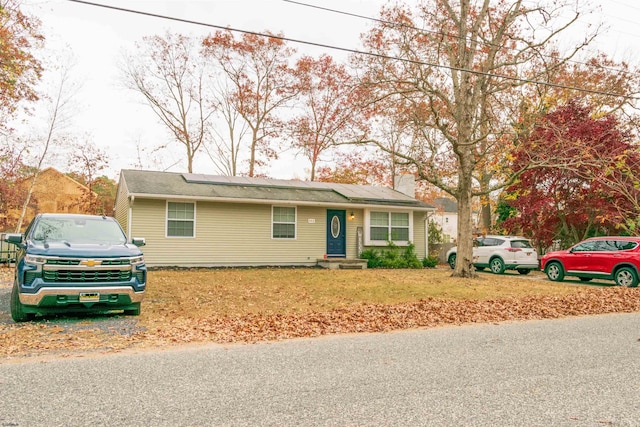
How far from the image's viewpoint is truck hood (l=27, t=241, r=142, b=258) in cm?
749

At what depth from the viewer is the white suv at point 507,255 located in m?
18.9

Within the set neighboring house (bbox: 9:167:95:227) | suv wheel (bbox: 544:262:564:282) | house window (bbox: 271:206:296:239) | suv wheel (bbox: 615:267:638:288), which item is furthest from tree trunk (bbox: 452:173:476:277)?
neighboring house (bbox: 9:167:95:227)

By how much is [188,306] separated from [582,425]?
25.2 ft

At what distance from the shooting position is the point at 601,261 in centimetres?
1520

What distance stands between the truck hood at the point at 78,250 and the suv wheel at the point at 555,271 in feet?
48.0

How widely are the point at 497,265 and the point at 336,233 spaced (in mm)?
6908

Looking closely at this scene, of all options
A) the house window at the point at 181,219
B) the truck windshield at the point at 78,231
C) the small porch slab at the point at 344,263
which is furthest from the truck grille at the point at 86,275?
the small porch slab at the point at 344,263

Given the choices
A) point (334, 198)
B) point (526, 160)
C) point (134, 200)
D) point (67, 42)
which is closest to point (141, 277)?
point (134, 200)

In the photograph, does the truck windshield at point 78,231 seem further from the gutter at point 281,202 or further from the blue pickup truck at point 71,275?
the gutter at point 281,202

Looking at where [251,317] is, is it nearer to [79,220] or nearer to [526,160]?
[79,220]

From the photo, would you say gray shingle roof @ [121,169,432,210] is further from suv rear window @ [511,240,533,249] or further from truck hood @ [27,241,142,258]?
truck hood @ [27,241,142,258]

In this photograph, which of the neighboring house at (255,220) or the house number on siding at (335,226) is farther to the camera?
the house number on siding at (335,226)

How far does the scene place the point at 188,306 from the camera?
9.60 meters

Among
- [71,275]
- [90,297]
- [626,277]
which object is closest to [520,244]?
[626,277]
